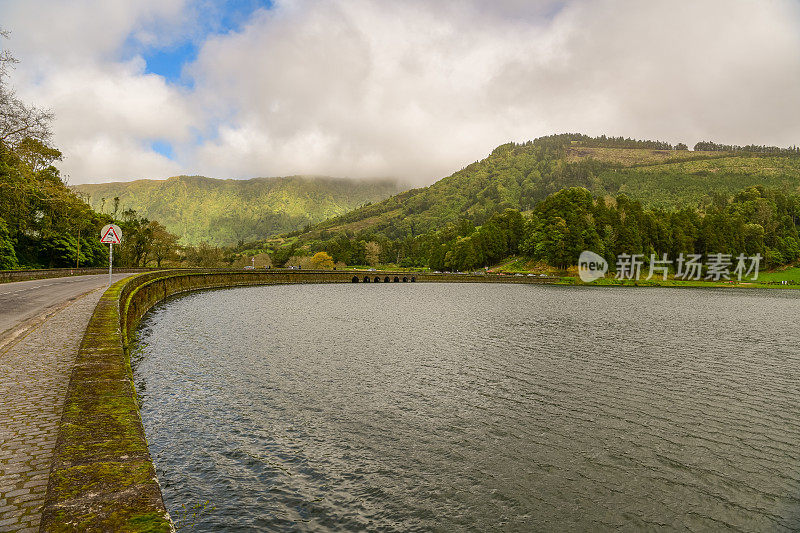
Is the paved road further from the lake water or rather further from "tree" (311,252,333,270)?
"tree" (311,252,333,270)

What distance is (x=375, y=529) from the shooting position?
7.93 metres

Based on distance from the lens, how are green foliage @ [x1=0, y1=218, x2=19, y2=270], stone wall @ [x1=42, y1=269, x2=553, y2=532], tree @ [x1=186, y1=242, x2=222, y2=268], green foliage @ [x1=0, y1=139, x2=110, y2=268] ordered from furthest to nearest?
tree @ [x1=186, y1=242, x2=222, y2=268] < green foliage @ [x1=0, y1=218, x2=19, y2=270] < green foliage @ [x1=0, y1=139, x2=110, y2=268] < stone wall @ [x1=42, y1=269, x2=553, y2=532]

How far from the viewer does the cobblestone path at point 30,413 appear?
550cm

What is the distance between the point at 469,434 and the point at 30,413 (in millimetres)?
10122

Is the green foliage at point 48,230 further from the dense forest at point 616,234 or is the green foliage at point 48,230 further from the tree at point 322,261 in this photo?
the dense forest at point 616,234

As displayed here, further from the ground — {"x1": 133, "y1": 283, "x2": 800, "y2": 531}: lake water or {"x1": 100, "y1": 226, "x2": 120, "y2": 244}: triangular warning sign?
{"x1": 100, "y1": 226, "x2": 120, "y2": 244}: triangular warning sign

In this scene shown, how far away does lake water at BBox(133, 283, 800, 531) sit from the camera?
8664mm

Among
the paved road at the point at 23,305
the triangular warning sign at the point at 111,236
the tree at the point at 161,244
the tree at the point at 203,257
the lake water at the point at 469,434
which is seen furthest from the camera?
the tree at the point at 203,257

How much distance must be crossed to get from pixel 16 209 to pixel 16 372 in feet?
120

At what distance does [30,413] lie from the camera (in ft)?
27.4

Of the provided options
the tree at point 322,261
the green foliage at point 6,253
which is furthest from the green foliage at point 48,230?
the tree at point 322,261

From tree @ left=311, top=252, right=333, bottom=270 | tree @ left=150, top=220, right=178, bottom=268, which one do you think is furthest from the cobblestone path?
tree @ left=311, top=252, right=333, bottom=270

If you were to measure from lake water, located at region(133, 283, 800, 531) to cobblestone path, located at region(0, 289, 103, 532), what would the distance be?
2.58 meters

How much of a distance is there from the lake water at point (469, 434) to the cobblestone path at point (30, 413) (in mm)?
2584
